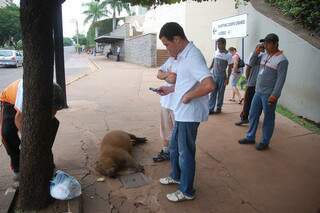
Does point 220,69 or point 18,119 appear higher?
point 220,69

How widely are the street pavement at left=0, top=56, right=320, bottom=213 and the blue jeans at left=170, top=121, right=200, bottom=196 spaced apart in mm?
222

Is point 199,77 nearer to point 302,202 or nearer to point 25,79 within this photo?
point 25,79

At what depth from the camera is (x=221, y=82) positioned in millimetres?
8312

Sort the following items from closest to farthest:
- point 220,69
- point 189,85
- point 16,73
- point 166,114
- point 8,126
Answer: point 189,85, point 8,126, point 166,114, point 220,69, point 16,73

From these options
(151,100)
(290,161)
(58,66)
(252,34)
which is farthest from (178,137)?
(252,34)

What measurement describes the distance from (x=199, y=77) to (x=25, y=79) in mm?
1697

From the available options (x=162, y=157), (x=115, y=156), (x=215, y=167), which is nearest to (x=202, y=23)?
(x=162, y=157)

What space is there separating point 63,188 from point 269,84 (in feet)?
11.4

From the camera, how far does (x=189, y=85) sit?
144 inches

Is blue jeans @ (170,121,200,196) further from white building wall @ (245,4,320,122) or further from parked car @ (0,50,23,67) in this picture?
parked car @ (0,50,23,67)

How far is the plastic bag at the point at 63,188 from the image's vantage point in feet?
12.2

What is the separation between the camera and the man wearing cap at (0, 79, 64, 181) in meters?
3.93

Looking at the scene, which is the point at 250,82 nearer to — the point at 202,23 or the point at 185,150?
the point at 185,150

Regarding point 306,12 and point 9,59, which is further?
point 9,59
